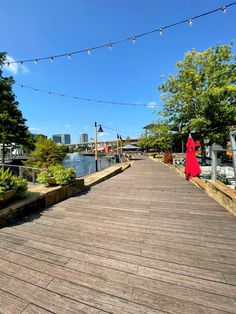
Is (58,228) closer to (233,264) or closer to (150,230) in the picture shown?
(150,230)

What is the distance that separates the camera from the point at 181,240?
108 inches

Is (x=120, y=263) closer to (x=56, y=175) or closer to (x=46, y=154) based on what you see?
(x=56, y=175)

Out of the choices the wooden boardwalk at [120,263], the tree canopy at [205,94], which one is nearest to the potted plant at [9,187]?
the wooden boardwalk at [120,263]

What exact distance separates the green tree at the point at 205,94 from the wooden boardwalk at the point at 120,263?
251 inches

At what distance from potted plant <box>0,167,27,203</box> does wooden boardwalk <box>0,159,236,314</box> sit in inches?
24.6

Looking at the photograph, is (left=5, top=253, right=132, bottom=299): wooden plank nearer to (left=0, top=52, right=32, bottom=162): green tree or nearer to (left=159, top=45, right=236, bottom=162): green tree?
(left=159, top=45, right=236, bottom=162): green tree

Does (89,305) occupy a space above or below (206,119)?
below

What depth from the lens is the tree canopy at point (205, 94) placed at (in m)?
8.69

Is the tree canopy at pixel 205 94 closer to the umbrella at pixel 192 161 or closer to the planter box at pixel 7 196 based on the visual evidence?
the umbrella at pixel 192 161

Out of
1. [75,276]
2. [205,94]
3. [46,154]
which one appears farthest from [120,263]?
[46,154]

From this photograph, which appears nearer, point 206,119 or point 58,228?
point 58,228

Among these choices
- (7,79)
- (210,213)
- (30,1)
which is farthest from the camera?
(7,79)

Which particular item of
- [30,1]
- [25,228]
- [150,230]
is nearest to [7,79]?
[30,1]

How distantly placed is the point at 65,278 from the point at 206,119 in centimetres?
923
